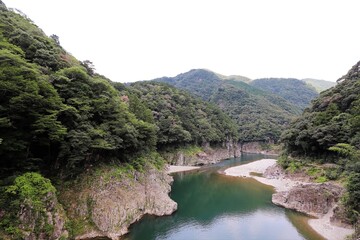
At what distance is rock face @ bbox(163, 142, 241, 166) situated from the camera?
266 ft

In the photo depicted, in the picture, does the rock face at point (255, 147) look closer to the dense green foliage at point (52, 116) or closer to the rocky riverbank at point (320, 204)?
the rocky riverbank at point (320, 204)

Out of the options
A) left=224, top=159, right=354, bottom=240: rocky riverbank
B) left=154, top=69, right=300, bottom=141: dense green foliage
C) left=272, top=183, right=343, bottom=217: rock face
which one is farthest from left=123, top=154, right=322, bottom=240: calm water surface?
left=154, top=69, right=300, bottom=141: dense green foliage

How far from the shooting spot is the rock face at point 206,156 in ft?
266

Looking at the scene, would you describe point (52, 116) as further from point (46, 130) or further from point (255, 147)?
point (255, 147)

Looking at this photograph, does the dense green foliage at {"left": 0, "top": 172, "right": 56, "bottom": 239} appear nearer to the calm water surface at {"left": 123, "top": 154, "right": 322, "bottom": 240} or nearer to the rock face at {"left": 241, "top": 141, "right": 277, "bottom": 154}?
the calm water surface at {"left": 123, "top": 154, "right": 322, "bottom": 240}

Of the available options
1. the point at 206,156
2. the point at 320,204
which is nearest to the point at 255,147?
the point at 206,156

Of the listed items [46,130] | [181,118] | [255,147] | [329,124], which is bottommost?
[46,130]

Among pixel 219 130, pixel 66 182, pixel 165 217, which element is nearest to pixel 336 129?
pixel 165 217

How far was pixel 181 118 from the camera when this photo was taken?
93.9 m

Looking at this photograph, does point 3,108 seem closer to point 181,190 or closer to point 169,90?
point 181,190

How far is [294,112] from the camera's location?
586 ft

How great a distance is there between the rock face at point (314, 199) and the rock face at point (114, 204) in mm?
17919

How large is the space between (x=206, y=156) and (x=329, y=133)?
147 feet

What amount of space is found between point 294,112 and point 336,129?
443 ft
